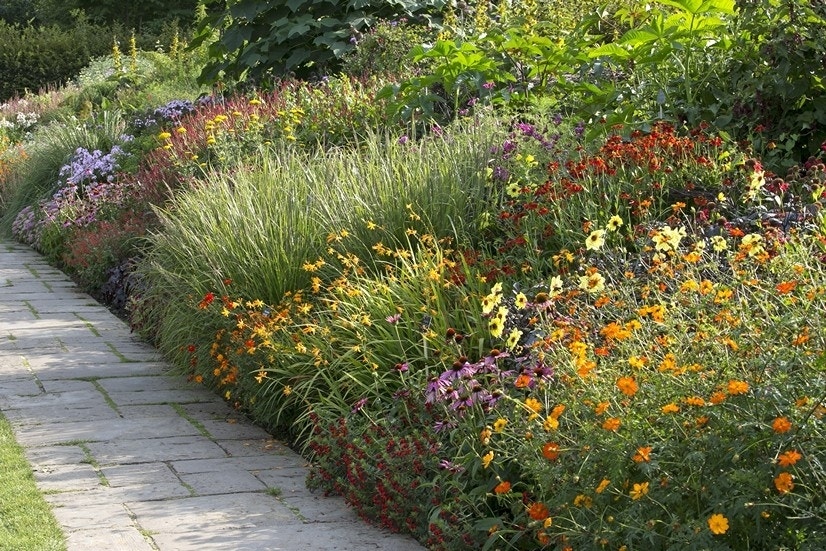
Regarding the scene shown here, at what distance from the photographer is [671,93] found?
6.11 metres

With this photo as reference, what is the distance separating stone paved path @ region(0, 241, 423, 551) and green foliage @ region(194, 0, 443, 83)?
12.5ft

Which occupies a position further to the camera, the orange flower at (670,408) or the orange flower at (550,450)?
the orange flower at (550,450)

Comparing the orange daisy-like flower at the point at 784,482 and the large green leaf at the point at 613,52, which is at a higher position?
the large green leaf at the point at 613,52

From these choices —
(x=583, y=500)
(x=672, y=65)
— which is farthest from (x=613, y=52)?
(x=583, y=500)

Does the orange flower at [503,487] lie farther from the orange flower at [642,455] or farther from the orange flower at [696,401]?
the orange flower at [696,401]

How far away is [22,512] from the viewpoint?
3.91 metres

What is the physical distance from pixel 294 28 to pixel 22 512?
657 centimetres

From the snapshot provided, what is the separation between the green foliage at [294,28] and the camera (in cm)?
987

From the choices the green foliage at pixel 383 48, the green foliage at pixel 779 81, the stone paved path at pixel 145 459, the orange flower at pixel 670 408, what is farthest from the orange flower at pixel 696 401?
the green foliage at pixel 383 48

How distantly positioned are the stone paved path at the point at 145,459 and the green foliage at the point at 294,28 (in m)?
3.80

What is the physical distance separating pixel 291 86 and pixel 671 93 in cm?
412

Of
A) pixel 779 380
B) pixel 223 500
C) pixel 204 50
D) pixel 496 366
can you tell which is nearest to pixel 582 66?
pixel 496 366

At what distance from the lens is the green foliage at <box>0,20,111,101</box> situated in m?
24.9

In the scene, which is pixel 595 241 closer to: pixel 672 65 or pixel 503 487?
pixel 503 487
